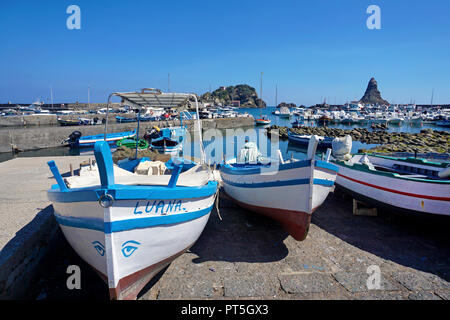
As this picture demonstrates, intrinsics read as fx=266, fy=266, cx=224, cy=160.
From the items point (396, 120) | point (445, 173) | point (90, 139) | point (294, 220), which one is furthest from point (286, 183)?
point (396, 120)

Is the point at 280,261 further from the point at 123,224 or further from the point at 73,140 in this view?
the point at 73,140

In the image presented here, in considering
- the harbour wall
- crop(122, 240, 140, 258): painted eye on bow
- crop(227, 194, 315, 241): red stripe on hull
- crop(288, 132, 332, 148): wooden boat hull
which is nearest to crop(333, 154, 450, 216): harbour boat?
crop(227, 194, 315, 241): red stripe on hull

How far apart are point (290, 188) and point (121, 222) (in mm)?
3441

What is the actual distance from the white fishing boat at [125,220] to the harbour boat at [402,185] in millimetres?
5253

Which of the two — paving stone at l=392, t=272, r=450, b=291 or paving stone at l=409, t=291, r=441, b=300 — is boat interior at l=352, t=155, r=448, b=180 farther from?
paving stone at l=409, t=291, r=441, b=300

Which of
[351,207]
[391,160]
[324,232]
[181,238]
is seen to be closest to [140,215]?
[181,238]

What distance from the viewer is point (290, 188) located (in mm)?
5586

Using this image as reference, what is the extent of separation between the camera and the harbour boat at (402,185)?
20.0ft

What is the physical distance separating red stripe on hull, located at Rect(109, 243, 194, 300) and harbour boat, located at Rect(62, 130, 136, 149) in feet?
72.8

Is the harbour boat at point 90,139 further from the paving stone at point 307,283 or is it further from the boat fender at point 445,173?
the boat fender at point 445,173

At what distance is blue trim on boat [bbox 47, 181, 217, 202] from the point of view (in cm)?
337

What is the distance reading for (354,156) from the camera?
11.0 metres

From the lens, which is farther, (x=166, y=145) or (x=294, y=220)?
(x=166, y=145)
